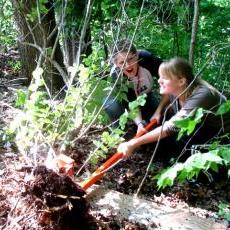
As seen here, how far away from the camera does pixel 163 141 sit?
421 cm

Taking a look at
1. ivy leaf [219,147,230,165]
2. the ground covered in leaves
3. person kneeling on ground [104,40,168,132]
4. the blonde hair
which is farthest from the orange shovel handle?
ivy leaf [219,147,230,165]

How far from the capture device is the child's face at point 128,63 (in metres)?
3.75

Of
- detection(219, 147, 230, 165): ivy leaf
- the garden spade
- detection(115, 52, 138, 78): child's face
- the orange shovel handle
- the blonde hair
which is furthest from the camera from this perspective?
detection(115, 52, 138, 78): child's face

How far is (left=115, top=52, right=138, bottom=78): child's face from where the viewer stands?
3.75 meters

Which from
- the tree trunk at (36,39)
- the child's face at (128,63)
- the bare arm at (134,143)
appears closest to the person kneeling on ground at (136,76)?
the child's face at (128,63)

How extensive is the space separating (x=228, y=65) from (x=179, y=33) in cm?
85

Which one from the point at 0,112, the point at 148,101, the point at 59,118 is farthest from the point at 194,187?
the point at 0,112

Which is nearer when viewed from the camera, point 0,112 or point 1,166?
point 1,166

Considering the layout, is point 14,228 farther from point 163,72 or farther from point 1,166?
point 163,72

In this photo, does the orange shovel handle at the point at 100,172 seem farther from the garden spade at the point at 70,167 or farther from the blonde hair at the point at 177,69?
the blonde hair at the point at 177,69

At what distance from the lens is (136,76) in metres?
4.11

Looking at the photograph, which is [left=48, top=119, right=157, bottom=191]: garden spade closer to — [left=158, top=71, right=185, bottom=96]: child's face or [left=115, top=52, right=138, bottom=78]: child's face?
[left=158, top=71, right=185, bottom=96]: child's face

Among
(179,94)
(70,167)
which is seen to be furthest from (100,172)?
(179,94)

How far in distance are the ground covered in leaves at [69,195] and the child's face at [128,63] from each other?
93 cm
